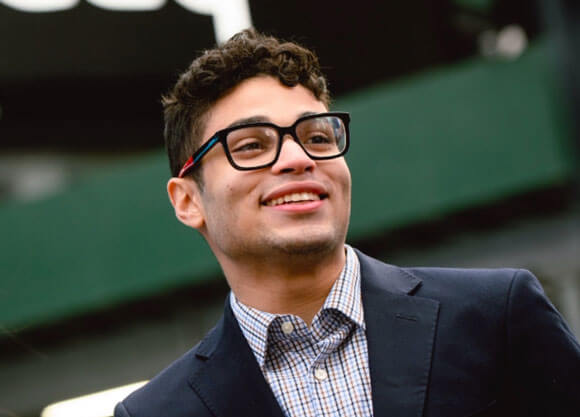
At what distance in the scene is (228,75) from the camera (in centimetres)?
223

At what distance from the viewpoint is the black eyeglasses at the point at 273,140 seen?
80.7 inches

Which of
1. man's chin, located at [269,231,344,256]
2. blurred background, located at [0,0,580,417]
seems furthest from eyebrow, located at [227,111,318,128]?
blurred background, located at [0,0,580,417]

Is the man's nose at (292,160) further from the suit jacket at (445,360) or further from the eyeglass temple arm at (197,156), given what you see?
the suit jacket at (445,360)

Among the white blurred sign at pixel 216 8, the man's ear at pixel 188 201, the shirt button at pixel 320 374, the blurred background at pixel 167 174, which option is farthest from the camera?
the white blurred sign at pixel 216 8

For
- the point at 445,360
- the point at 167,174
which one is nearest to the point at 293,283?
the point at 445,360

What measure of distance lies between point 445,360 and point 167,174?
5.55 meters

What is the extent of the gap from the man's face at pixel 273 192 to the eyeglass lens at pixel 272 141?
0.03m

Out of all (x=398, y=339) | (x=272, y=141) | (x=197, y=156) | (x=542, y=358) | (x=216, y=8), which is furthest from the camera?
(x=216, y=8)

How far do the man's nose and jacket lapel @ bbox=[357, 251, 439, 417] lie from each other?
45 cm

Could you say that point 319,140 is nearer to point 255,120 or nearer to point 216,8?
point 255,120

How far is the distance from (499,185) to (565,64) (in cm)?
154

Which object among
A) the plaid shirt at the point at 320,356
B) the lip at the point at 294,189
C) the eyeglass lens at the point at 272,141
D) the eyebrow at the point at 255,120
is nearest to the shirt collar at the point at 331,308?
→ the plaid shirt at the point at 320,356

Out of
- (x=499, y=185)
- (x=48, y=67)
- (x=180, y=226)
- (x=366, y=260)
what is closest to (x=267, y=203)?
(x=366, y=260)

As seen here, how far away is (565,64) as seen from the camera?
7.24m
